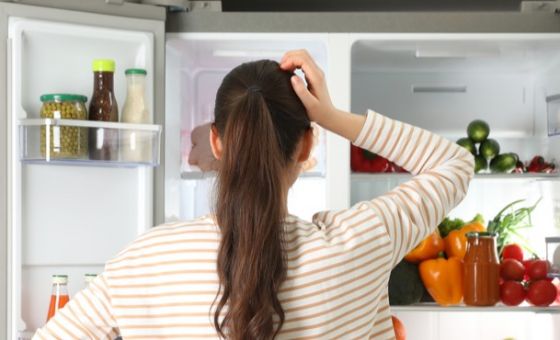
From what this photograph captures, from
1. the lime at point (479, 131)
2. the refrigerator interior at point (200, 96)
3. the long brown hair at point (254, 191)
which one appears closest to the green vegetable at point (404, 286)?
the refrigerator interior at point (200, 96)

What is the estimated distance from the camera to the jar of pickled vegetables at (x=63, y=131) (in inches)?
79.4

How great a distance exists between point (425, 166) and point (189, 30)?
1.30 metres

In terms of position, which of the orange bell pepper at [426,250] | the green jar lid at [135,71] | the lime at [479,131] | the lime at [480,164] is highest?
the green jar lid at [135,71]

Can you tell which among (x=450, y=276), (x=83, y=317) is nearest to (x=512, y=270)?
(x=450, y=276)

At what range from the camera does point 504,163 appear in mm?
2525

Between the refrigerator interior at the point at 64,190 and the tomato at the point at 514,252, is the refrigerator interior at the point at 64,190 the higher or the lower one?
the higher one

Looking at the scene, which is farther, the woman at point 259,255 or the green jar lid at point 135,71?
the green jar lid at point 135,71

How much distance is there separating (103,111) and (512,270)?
1.15 meters

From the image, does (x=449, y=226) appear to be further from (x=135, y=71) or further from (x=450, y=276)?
(x=135, y=71)

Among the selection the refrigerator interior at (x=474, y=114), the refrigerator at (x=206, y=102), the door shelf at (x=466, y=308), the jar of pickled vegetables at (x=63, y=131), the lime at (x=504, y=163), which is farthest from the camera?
the refrigerator interior at (x=474, y=114)

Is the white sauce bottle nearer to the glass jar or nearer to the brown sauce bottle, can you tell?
the brown sauce bottle

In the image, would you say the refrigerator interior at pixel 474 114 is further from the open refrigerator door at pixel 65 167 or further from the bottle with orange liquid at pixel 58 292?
the bottle with orange liquid at pixel 58 292

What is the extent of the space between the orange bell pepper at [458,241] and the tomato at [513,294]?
14 cm
